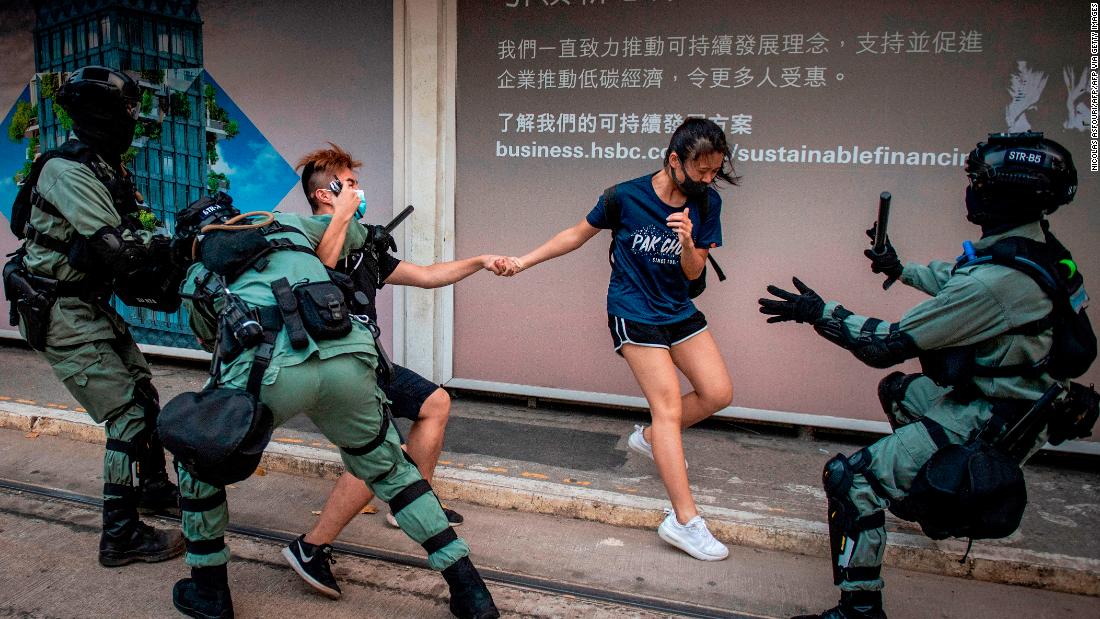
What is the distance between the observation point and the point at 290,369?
8.71 feet

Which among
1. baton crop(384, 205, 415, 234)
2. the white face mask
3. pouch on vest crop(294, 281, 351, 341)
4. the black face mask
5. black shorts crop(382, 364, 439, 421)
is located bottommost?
black shorts crop(382, 364, 439, 421)

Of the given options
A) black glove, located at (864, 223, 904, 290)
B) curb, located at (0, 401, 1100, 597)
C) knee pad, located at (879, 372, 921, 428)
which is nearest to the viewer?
black glove, located at (864, 223, 904, 290)

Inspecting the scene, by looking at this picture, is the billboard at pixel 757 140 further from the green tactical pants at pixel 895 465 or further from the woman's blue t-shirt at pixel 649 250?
the green tactical pants at pixel 895 465

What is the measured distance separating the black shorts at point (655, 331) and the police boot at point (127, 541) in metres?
2.17

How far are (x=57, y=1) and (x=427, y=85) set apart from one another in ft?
10.6

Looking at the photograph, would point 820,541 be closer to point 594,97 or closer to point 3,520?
point 594,97

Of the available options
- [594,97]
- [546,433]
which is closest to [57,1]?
[594,97]

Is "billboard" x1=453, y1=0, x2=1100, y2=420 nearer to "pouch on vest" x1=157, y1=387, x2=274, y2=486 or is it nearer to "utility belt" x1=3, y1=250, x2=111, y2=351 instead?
"utility belt" x1=3, y1=250, x2=111, y2=351

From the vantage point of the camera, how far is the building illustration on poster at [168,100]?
599 cm

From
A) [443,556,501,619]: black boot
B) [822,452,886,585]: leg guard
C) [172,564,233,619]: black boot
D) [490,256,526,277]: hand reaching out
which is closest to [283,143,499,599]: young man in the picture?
[490,256,526,277]: hand reaching out

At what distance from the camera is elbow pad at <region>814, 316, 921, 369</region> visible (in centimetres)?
271

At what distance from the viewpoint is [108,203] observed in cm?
342

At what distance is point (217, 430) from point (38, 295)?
1.60 m

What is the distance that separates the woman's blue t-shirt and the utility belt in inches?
88.3
